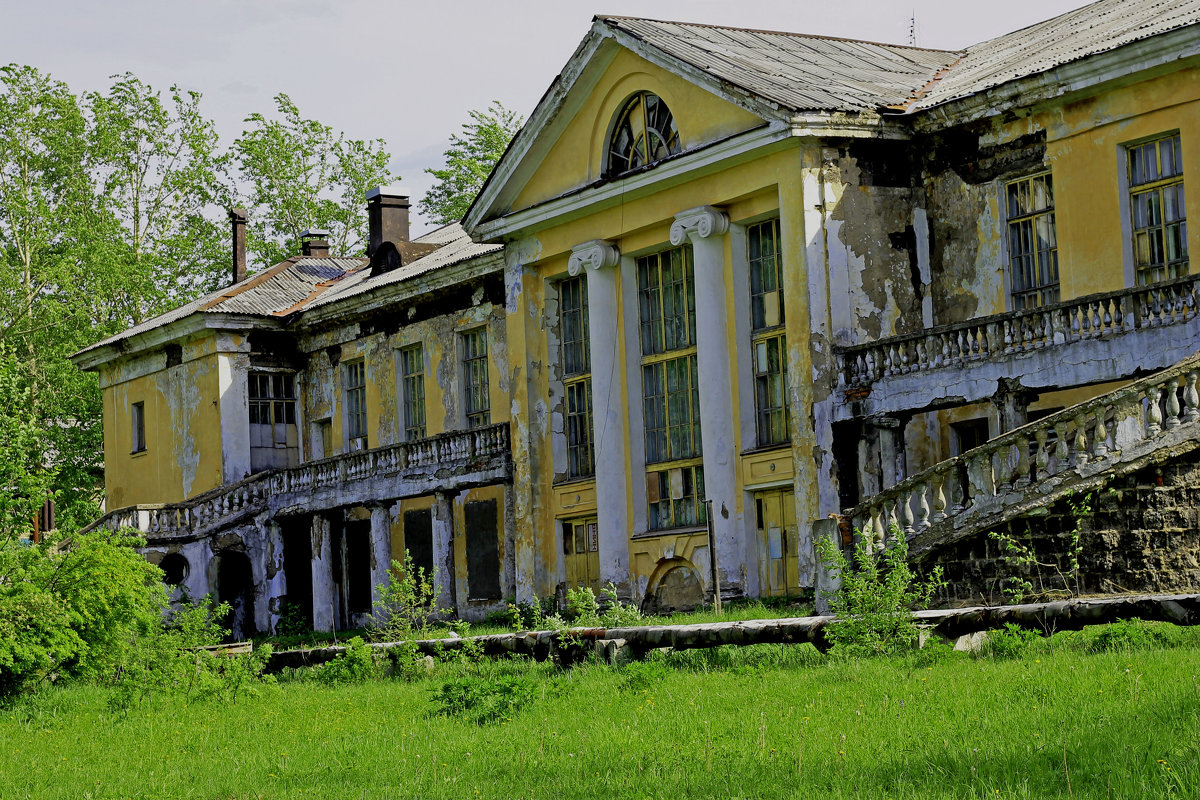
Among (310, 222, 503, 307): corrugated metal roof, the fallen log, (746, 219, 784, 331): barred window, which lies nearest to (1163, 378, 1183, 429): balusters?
the fallen log

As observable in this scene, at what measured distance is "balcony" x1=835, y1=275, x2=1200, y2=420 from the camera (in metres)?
18.2

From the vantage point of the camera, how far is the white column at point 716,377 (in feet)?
77.9

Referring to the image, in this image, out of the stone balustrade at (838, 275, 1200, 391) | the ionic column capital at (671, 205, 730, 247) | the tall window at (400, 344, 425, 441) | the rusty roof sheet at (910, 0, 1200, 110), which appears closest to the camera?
the stone balustrade at (838, 275, 1200, 391)

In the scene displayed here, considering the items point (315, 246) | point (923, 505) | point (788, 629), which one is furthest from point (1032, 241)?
point (315, 246)

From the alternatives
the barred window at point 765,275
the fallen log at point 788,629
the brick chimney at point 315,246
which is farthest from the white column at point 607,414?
the brick chimney at point 315,246

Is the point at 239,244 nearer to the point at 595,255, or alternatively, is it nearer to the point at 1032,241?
the point at 595,255

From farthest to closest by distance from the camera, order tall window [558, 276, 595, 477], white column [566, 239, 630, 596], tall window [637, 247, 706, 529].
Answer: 1. tall window [558, 276, 595, 477]
2. white column [566, 239, 630, 596]
3. tall window [637, 247, 706, 529]

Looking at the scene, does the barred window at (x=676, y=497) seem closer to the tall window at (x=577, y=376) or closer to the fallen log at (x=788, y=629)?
the tall window at (x=577, y=376)

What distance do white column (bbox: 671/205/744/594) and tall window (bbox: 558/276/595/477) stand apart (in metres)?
3.47

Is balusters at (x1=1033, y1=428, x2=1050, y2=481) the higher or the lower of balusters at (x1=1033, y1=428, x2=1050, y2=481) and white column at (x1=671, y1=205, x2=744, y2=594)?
the lower

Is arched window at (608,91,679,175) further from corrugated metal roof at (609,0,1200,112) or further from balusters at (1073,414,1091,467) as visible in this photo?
balusters at (1073,414,1091,467)

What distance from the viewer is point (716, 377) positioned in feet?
78.9

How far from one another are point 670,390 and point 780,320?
2.60 m

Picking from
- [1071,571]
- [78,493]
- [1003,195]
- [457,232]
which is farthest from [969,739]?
[78,493]
